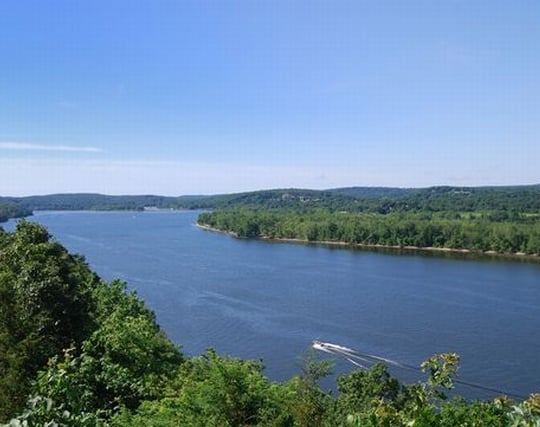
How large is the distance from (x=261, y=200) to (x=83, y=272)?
427 feet

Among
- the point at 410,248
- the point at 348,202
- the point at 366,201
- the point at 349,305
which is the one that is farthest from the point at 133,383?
the point at 348,202

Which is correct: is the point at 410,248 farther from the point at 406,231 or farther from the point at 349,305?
the point at 349,305

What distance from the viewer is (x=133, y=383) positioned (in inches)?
381

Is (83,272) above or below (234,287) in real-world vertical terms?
above

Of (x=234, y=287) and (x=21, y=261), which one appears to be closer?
(x=21, y=261)

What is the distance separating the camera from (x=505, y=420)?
119 inches

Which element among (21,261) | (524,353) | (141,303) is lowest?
(524,353)

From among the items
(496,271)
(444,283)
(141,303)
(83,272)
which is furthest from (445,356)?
(496,271)

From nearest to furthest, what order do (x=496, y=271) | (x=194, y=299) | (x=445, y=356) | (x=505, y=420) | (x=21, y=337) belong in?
(x=505, y=420) < (x=445, y=356) < (x=21, y=337) < (x=194, y=299) < (x=496, y=271)

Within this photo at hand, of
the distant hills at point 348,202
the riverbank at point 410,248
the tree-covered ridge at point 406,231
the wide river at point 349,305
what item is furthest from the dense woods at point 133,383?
the distant hills at point 348,202

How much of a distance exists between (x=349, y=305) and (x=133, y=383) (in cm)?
2719

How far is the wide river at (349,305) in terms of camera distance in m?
26.2

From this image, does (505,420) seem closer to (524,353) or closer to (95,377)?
(95,377)

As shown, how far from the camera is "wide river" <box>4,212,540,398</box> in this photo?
2620cm
